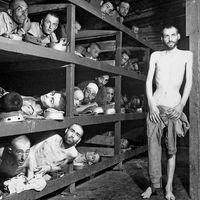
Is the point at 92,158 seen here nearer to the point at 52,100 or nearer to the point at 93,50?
the point at 52,100

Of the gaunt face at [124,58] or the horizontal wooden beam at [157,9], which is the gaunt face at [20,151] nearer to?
the gaunt face at [124,58]

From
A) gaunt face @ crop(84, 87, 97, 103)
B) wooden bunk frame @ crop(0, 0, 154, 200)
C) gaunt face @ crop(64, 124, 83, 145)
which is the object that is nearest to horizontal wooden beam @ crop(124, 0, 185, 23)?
wooden bunk frame @ crop(0, 0, 154, 200)

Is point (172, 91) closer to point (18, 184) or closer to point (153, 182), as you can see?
point (153, 182)

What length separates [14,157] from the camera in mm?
2848

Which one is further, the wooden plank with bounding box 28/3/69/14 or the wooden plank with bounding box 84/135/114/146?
the wooden plank with bounding box 84/135/114/146

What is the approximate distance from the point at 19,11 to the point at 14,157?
1586mm

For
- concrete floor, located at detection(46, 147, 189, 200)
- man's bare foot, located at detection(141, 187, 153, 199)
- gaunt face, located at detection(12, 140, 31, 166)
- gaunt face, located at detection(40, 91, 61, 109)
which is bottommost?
concrete floor, located at detection(46, 147, 189, 200)

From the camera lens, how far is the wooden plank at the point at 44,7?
3.27 meters

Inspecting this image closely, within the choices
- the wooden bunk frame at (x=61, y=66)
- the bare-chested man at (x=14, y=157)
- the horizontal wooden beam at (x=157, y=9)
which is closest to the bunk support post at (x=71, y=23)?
the wooden bunk frame at (x=61, y=66)

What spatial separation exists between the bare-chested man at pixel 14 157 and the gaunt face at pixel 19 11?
1343mm

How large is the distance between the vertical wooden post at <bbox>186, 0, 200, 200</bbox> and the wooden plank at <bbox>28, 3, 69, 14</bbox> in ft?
4.67

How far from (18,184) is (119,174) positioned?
6.65 feet

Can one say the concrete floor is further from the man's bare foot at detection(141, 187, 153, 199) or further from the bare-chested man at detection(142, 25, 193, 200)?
the bare-chested man at detection(142, 25, 193, 200)

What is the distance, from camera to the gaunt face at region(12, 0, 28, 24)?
10.4 feet
